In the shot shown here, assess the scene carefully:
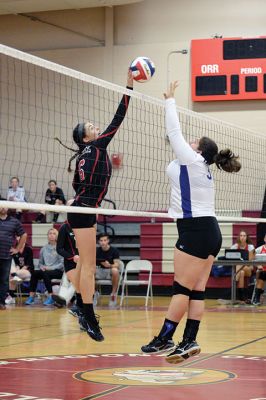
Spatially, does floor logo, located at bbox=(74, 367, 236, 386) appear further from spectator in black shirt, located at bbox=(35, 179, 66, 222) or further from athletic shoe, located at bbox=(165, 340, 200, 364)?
spectator in black shirt, located at bbox=(35, 179, 66, 222)

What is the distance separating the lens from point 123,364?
718cm

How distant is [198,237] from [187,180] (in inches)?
18.5

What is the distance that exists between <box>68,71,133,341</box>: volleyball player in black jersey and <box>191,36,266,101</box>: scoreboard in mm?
12421

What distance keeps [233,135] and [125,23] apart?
6.33 meters

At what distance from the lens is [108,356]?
776 cm

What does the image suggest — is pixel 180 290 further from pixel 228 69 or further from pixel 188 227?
pixel 228 69

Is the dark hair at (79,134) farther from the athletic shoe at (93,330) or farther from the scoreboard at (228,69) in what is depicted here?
the scoreboard at (228,69)

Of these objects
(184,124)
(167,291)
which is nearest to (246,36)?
(184,124)

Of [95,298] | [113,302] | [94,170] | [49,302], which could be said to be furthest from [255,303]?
[94,170]

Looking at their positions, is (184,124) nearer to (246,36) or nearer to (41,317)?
(246,36)

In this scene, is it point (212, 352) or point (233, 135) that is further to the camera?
point (233, 135)

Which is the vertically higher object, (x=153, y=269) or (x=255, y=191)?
(x=255, y=191)

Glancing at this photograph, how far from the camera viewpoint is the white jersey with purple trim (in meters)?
6.59

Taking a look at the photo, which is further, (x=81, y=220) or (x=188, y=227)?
(x=81, y=220)
